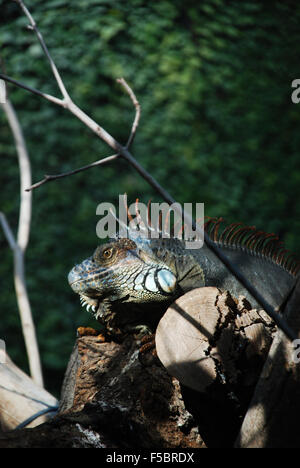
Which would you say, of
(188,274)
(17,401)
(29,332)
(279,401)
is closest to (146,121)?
(29,332)

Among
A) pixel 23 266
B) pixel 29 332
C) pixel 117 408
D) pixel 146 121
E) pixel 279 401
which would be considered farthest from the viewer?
pixel 146 121

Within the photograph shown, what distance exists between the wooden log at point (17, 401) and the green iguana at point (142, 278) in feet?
1.91

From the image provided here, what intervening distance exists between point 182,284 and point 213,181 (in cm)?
338

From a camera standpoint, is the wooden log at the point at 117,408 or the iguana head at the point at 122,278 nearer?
the wooden log at the point at 117,408

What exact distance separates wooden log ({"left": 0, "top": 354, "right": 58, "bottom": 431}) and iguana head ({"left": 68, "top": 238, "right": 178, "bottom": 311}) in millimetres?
616

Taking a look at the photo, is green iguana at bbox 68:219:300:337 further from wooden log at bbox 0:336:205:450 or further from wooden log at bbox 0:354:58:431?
wooden log at bbox 0:354:58:431

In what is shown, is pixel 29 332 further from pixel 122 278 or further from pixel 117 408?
pixel 117 408

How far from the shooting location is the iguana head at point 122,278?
6.95 feet

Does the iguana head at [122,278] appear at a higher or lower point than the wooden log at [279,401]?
lower

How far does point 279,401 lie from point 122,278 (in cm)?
99

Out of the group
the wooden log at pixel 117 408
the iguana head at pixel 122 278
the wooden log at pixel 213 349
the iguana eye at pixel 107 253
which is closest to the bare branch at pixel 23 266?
the wooden log at pixel 117 408

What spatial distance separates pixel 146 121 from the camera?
5.45 meters

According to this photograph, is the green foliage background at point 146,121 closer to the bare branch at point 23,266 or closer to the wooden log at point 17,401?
the bare branch at point 23,266

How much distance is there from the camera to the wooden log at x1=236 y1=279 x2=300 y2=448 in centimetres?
137
